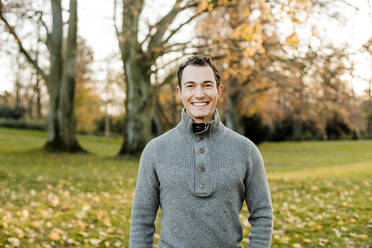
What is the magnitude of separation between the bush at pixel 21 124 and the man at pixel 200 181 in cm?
3608

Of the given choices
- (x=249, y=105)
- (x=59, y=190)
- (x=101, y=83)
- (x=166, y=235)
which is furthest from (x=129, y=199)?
(x=101, y=83)

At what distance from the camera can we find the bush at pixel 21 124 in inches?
1396

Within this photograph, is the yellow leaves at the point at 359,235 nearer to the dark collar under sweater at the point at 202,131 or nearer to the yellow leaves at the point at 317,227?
the yellow leaves at the point at 317,227

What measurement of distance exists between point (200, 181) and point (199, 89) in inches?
20.9

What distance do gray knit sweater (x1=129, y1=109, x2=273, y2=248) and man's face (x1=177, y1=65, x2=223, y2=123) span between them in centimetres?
6

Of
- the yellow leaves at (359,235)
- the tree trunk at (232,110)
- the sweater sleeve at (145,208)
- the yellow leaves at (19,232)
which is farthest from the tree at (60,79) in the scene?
the sweater sleeve at (145,208)

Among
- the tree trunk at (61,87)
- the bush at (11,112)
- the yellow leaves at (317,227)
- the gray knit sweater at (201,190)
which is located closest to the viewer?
the gray knit sweater at (201,190)

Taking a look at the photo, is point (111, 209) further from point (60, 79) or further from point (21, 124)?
point (21, 124)

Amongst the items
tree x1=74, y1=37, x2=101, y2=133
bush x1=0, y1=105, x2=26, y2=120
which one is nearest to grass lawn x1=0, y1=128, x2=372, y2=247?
tree x1=74, y1=37, x2=101, y2=133

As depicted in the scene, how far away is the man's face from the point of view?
2207mm

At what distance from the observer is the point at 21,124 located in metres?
35.5

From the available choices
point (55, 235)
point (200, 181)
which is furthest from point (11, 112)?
point (200, 181)

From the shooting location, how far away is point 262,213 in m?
2.13

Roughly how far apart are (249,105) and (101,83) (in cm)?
1363
